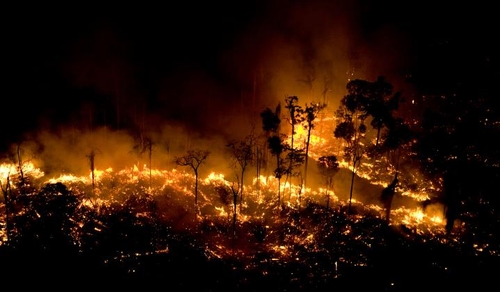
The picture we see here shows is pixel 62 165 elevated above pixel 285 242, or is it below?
above

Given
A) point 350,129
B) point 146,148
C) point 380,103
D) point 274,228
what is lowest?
point 274,228

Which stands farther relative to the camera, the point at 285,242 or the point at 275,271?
the point at 285,242

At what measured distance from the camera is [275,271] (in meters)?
25.5

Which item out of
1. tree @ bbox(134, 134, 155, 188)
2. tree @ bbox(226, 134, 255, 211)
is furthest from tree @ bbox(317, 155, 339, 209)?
tree @ bbox(134, 134, 155, 188)

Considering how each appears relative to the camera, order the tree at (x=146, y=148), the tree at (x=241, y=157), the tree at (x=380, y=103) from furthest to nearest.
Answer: the tree at (x=146, y=148)
the tree at (x=241, y=157)
the tree at (x=380, y=103)

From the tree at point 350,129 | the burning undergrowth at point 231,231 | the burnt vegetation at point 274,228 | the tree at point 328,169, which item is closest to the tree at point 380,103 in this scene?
the burnt vegetation at point 274,228

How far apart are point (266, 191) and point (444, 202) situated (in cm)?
1642

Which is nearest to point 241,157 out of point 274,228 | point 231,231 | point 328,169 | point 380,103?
point 328,169

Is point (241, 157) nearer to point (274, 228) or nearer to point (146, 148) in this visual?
point (274, 228)

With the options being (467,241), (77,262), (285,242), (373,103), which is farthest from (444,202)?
(77,262)

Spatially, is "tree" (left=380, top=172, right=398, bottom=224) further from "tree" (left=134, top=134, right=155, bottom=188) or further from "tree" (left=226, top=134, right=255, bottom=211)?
"tree" (left=134, top=134, right=155, bottom=188)

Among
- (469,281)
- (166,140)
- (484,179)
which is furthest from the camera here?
(166,140)

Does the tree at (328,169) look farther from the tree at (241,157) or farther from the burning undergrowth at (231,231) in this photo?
the tree at (241,157)

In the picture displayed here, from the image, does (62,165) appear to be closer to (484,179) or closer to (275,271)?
(275,271)
